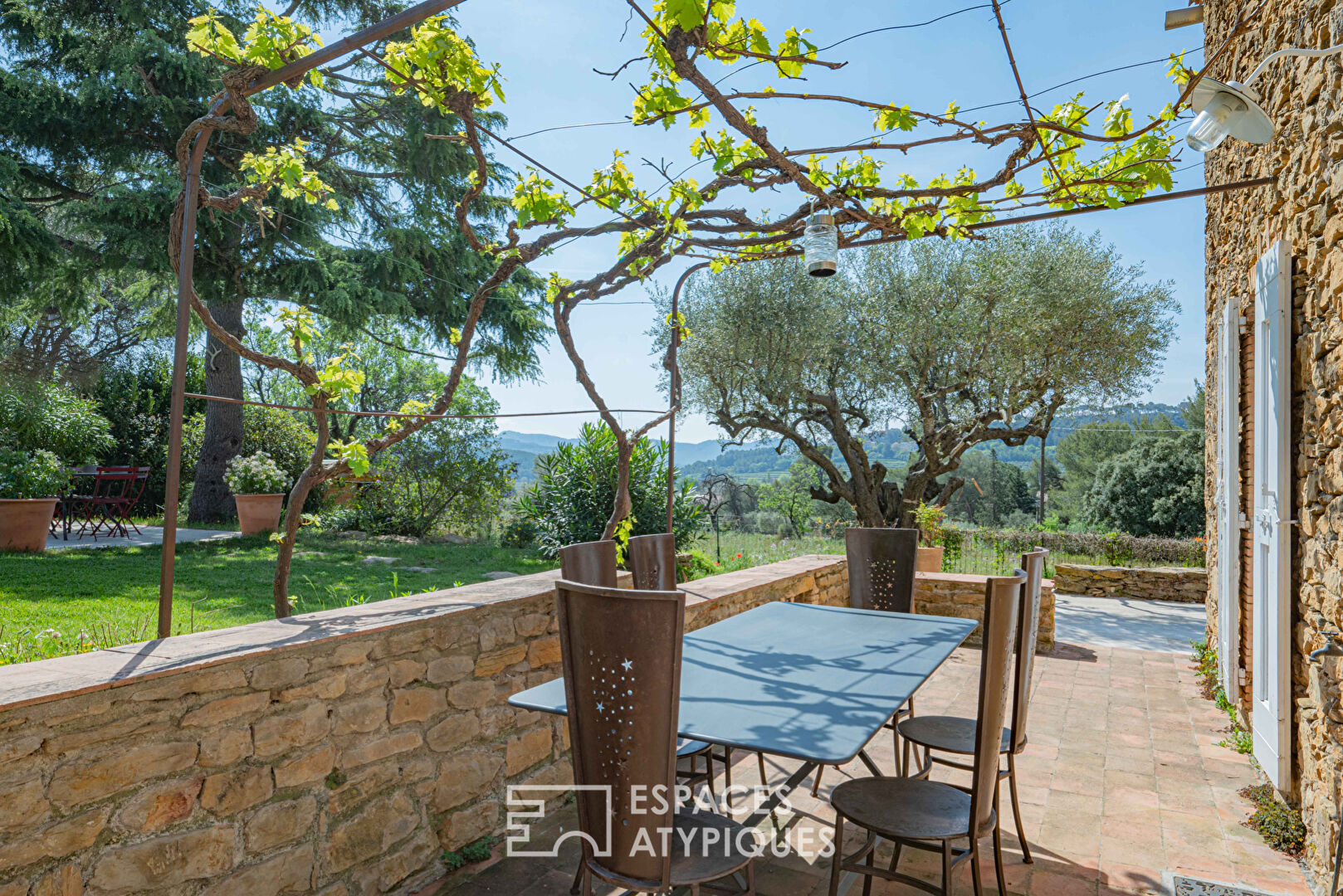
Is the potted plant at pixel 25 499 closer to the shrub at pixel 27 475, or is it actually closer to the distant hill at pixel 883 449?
the shrub at pixel 27 475

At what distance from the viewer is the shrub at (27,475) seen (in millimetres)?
6453

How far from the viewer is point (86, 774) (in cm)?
158

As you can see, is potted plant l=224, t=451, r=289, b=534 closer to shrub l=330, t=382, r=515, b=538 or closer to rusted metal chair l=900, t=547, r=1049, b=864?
shrub l=330, t=382, r=515, b=538

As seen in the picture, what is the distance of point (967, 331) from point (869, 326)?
1185 mm

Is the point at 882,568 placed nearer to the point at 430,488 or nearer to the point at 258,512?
the point at 430,488

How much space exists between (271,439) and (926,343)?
892 centimetres

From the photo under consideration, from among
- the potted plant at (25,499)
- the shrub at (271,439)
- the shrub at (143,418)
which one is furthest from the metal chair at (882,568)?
the shrub at (143,418)

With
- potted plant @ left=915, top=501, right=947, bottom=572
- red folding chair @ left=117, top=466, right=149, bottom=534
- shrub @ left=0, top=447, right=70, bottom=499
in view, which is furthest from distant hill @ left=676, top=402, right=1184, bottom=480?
red folding chair @ left=117, top=466, right=149, bottom=534

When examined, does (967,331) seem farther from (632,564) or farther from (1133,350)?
(632,564)

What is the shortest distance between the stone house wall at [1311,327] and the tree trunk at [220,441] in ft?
32.6

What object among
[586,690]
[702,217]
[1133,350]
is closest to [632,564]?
[586,690]

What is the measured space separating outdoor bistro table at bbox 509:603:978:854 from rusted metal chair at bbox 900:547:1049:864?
22 centimetres

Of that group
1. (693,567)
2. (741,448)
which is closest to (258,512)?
(693,567)

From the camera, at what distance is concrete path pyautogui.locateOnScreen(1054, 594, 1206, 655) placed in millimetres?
6176
